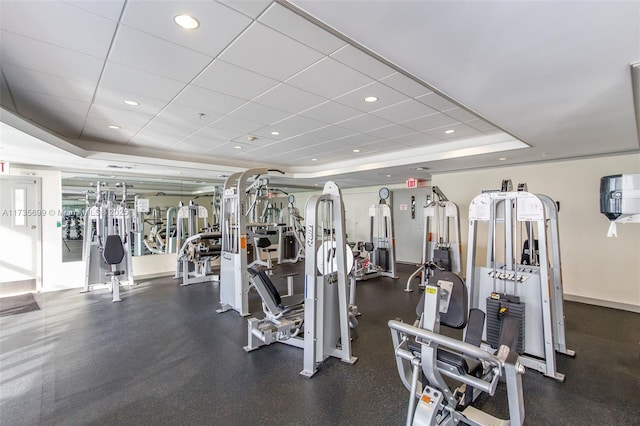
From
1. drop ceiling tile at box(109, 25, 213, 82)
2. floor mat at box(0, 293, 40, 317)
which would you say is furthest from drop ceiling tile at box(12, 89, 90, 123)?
floor mat at box(0, 293, 40, 317)

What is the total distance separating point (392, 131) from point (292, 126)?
1.39m

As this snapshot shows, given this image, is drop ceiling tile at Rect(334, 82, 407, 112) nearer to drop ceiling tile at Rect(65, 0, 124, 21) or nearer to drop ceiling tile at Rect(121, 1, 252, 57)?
drop ceiling tile at Rect(121, 1, 252, 57)

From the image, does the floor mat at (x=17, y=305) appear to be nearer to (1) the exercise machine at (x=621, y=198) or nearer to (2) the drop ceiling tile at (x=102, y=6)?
(2) the drop ceiling tile at (x=102, y=6)

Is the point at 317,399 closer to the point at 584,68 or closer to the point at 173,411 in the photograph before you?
the point at 173,411

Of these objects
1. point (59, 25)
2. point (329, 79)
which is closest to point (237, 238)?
point (329, 79)

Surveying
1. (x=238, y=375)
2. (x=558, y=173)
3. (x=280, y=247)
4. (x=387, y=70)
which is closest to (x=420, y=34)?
(x=387, y=70)

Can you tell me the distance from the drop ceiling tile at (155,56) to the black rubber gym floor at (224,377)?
8.69ft

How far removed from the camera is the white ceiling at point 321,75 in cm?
156

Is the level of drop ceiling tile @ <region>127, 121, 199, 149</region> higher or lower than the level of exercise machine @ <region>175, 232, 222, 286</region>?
higher

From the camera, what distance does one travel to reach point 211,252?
5.74 m

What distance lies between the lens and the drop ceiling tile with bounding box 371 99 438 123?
3.09 metres

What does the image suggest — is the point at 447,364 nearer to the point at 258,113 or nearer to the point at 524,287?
the point at 524,287

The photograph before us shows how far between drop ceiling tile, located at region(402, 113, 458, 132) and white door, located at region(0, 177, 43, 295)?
21.7 ft

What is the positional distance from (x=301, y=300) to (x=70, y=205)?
5.27 m
